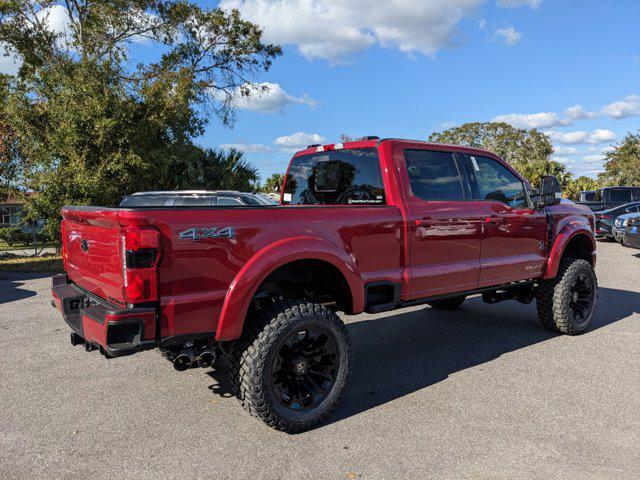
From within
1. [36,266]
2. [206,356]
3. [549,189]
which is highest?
[549,189]

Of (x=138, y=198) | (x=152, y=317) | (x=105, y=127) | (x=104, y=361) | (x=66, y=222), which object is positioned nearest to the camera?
(x=152, y=317)

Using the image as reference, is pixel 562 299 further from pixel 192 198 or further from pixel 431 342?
pixel 192 198

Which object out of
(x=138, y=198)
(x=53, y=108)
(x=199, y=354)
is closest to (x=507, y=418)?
(x=199, y=354)

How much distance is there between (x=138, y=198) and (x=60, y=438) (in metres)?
7.08

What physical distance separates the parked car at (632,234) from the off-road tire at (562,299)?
8.17 meters

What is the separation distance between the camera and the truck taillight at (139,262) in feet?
9.41

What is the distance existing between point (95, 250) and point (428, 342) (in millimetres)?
3672

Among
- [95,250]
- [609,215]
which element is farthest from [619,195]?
[95,250]

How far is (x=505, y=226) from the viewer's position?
5.07 m

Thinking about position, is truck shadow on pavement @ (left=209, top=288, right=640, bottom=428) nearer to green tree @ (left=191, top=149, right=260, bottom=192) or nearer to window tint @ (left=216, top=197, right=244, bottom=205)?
window tint @ (left=216, top=197, right=244, bottom=205)

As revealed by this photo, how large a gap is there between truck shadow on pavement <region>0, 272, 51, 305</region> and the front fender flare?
6519 millimetres

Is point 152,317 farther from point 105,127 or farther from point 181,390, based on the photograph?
point 105,127

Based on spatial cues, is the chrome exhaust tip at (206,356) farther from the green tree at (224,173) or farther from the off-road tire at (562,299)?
the green tree at (224,173)

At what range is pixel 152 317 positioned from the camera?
2.95 meters
